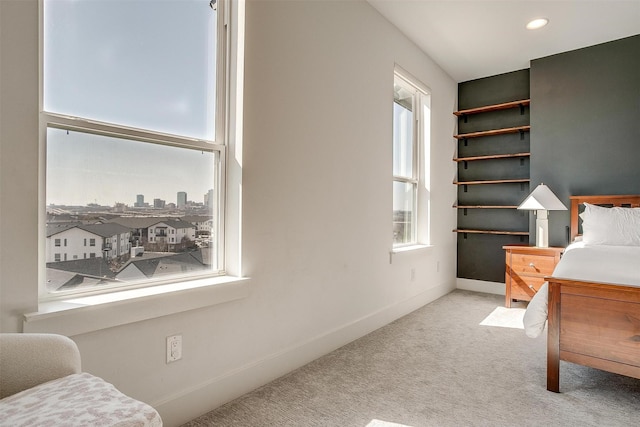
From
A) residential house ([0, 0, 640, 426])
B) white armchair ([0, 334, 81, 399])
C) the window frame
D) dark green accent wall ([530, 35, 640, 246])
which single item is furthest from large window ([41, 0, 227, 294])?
dark green accent wall ([530, 35, 640, 246])

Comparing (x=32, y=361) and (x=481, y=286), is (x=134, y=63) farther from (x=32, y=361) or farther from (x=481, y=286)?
(x=481, y=286)

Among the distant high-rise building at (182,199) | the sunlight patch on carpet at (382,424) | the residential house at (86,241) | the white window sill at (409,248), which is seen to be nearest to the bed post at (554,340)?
the sunlight patch on carpet at (382,424)

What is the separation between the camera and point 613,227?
2979 mm


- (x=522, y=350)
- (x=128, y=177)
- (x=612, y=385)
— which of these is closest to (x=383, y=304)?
(x=522, y=350)

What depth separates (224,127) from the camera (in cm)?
202

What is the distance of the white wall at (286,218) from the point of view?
1273 mm

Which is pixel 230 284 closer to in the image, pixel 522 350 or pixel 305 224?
pixel 305 224

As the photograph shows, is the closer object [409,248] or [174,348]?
[174,348]

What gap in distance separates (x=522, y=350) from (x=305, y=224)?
1.83 metres

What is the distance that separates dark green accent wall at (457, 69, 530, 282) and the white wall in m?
1.48

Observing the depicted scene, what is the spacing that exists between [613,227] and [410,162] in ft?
6.05

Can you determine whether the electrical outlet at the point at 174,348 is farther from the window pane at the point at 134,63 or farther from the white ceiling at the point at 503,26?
the white ceiling at the point at 503,26

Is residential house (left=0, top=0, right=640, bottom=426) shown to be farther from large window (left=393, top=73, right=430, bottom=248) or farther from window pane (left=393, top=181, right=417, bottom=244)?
window pane (left=393, top=181, right=417, bottom=244)

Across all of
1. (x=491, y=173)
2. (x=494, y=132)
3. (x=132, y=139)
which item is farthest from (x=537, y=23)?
(x=132, y=139)
